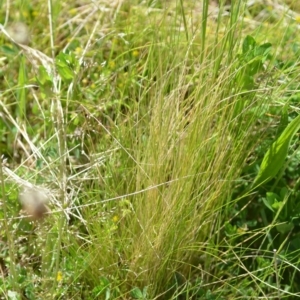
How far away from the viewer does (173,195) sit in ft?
5.22

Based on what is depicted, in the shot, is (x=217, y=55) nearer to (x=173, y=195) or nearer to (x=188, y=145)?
(x=188, y=145)

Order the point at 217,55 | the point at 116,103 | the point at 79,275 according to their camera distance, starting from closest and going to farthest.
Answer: the point at 79,275, the point at 217,55, the point at 116,103

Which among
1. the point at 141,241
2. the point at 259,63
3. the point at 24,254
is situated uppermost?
the point at 259,63

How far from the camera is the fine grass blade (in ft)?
5.55

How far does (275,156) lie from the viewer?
171cm

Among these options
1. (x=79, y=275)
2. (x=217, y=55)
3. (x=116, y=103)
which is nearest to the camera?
(x=79, y=275)

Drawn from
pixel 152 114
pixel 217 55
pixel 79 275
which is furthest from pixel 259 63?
pixel 79 275

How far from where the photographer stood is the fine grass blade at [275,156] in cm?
169

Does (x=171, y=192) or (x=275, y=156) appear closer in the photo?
(x=171, y=192)

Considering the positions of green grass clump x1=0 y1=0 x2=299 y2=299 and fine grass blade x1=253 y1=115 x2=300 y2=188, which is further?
fine grass blade x1=253 y1=115 x2=300 y2=188

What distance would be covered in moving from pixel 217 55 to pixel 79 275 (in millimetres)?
582

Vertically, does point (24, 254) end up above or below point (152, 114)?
below

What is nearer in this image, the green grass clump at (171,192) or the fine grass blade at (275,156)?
the green grass clump at (171,192)

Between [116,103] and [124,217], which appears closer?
[124,217]
